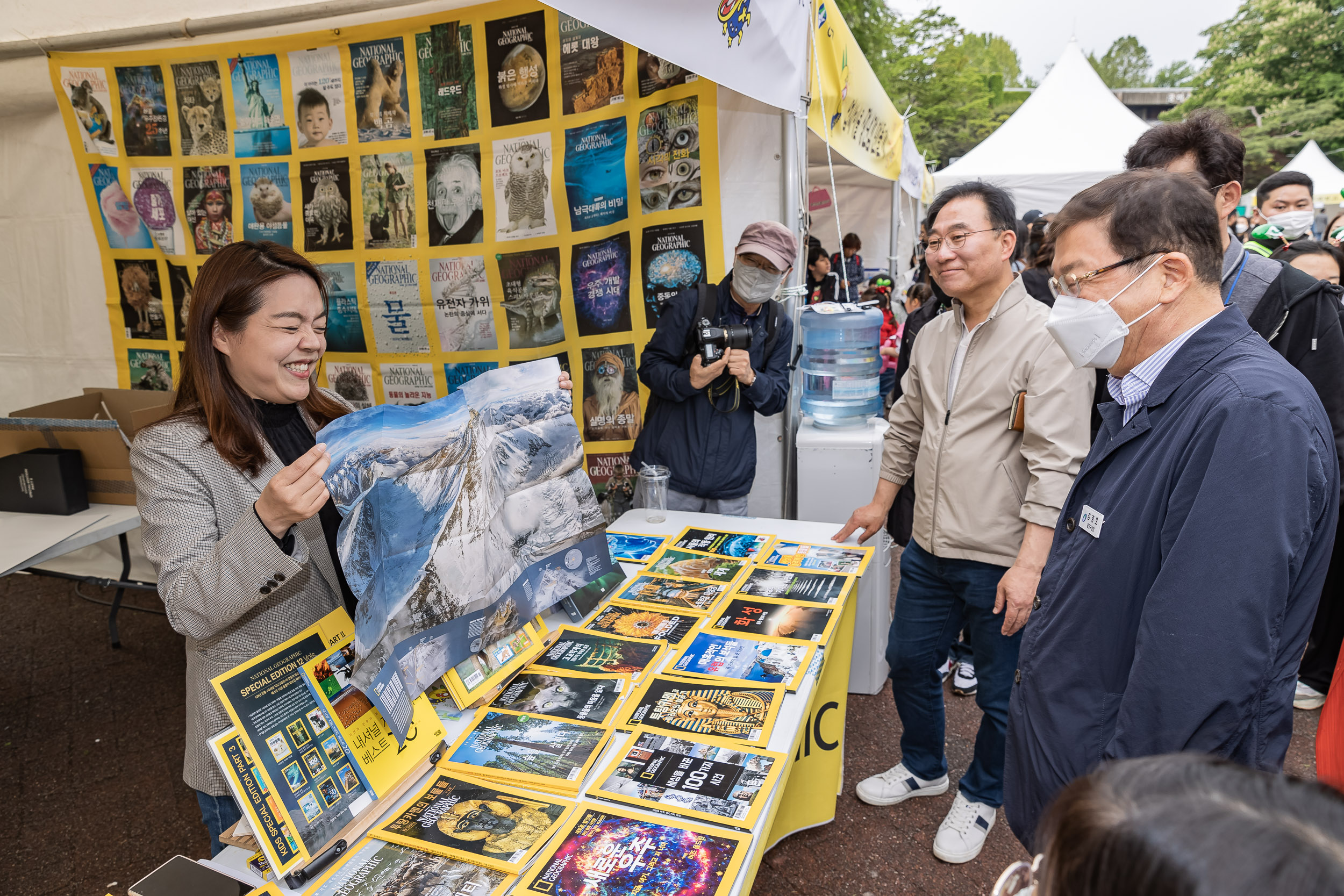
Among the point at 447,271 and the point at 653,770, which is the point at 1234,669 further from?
the point at 447,271

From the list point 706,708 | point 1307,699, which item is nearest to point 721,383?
point 706,708

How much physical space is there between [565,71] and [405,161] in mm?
937

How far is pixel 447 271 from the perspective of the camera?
139 inches

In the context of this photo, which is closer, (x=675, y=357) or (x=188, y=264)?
(x=675, y=357)

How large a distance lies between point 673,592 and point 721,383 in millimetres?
1056

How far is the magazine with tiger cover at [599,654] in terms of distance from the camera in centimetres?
156

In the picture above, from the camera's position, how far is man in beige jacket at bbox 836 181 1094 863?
1849 mm

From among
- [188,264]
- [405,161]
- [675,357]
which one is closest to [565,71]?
[405,161]

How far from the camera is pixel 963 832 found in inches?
86.3

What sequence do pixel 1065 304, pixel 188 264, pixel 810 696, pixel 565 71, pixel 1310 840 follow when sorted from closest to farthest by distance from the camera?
1. pixel 1310 840
2. pixel 1065 304
3. pixel 810 696
4. pixel 565 71
5. pixel 188 264

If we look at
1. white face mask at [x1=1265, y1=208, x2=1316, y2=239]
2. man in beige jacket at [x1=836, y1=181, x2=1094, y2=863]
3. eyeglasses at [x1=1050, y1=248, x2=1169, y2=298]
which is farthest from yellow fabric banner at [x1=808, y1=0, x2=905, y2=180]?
white face mask at [x1=1265, y1=208, x2=1316, y2=239]

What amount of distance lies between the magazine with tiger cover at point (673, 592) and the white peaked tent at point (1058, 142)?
33.9ft

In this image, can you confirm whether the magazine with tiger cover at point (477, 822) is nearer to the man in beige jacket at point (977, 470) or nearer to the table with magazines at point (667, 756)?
the table with magazines at point (667, 756)

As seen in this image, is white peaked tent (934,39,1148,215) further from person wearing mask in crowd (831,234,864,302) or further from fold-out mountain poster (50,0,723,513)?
fold-out mountain poster (50,0,723,513)
